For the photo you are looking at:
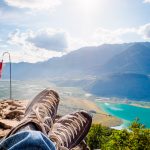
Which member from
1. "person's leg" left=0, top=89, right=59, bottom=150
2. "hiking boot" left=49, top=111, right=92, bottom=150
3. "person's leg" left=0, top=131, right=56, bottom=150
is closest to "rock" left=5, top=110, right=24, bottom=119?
"person's leg" left=0, top=89, right=59, bottom=150

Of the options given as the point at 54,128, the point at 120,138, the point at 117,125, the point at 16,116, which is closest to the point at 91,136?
the point at 120,138

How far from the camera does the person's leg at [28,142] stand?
6.59 feet

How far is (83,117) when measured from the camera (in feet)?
17.0

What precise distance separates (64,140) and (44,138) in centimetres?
182

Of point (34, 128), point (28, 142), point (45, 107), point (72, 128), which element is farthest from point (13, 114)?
point (28, 142)

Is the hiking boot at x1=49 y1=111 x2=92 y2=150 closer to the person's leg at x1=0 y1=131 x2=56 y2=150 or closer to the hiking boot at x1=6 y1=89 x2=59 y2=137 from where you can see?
the hiking boot at x1=6 y1=89 x2=59 y2=137

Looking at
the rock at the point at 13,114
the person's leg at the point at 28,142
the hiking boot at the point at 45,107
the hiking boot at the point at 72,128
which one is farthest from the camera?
the rock at the point at 13,114

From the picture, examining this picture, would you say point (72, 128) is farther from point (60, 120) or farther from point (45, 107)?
point (45, 107)

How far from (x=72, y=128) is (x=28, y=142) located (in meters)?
2.61

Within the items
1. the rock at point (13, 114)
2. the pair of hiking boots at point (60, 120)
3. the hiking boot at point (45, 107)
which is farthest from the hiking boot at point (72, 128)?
the rock at point (13, 114)

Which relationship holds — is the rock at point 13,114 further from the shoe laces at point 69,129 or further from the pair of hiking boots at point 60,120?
the shoe laces at point 69,129

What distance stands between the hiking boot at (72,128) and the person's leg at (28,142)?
5.51 feet

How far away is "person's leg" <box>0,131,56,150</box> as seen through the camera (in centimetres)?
201

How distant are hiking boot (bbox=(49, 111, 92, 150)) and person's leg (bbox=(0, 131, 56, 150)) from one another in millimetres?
1679
